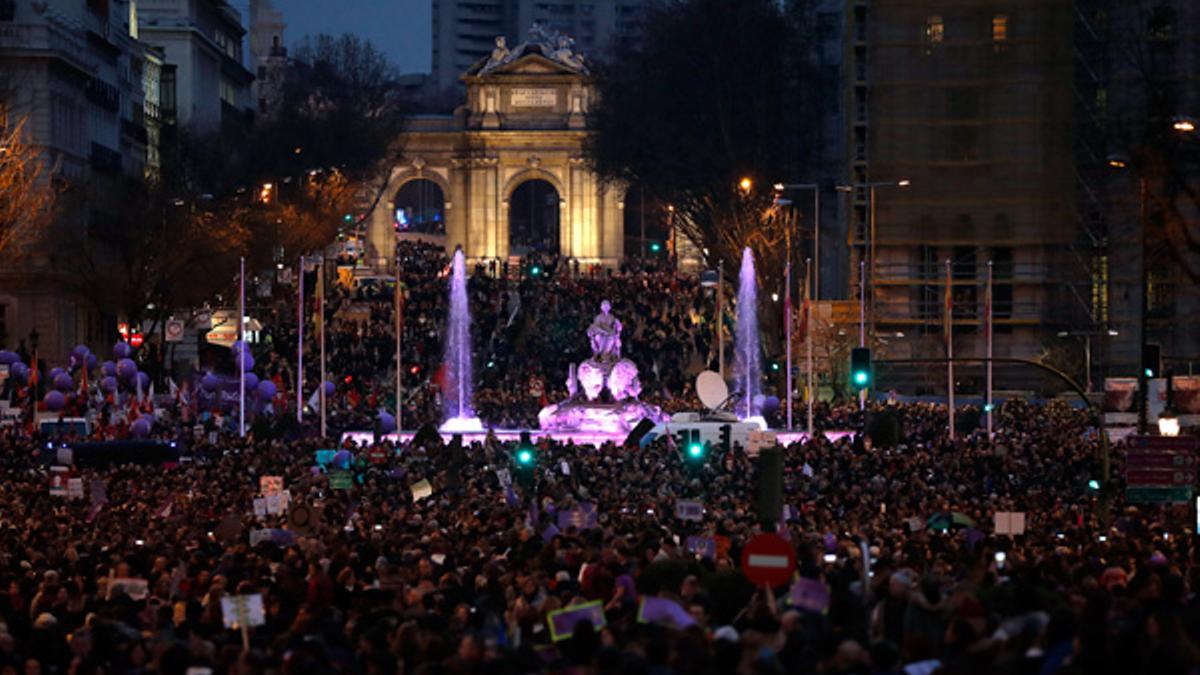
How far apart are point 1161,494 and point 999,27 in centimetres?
4718

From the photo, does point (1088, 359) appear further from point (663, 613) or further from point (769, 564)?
point (663, 613)

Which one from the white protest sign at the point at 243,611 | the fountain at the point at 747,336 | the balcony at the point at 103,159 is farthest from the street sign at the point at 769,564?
the balcony at the point at 103,159

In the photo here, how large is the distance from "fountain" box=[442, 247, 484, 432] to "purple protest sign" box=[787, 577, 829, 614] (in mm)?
44418

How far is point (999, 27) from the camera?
7919 centimetres

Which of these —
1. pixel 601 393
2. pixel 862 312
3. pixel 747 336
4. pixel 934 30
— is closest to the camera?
pixel 601 393

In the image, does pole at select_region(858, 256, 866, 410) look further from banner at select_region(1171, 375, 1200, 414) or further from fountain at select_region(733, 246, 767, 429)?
banner at select_region(1171, 375, 1200, 414)

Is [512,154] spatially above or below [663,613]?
above

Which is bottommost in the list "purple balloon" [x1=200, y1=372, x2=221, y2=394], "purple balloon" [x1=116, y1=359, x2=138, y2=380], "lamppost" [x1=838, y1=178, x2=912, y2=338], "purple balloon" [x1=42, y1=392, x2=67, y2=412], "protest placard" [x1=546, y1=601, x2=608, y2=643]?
"protest placard" [x1=546, y1=601, x2=608, y2=643]

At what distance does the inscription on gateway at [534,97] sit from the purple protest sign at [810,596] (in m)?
137

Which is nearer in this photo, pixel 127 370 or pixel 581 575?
pixel 581 575

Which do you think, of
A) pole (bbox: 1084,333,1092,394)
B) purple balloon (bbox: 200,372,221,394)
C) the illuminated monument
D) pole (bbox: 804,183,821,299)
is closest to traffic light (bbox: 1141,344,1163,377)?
purple balloon (bbox: 200,372,221,394)

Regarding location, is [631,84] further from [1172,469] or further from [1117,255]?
[1172,469]

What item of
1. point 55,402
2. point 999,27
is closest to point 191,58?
point 999,27

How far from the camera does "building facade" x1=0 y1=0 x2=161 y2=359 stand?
78.4m
